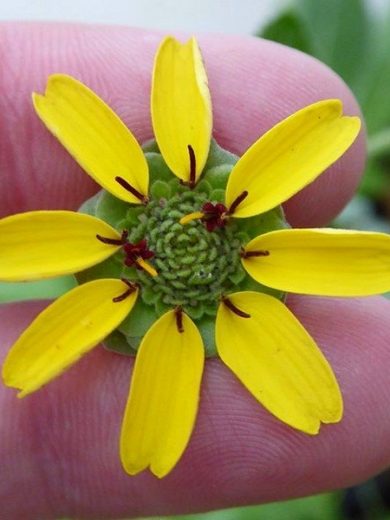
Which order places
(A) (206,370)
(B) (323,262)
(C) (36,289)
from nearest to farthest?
(B) (323,262), (A) (206,370), (C) (36,289)

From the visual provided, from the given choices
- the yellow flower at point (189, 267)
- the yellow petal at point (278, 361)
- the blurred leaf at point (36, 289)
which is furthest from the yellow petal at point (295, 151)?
the blurred leaf at point (36, 289)

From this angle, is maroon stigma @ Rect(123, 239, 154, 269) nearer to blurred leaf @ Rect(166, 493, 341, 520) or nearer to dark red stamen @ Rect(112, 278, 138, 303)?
dark red stamen @ Rect(112, 278, 138, 303)

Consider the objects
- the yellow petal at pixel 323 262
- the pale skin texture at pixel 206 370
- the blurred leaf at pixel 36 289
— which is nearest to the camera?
the yellow petal at pixel 323 262

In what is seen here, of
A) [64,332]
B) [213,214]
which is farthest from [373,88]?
[64,332]

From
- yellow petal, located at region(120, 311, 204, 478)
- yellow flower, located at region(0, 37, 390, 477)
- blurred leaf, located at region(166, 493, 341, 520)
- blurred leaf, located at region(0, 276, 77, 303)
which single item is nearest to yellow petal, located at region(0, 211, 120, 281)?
yellow flower, located at region(0, 37, 390, 477)

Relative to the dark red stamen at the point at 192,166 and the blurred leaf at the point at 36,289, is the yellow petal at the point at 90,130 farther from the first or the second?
the blurred leaf at the point at 36,289

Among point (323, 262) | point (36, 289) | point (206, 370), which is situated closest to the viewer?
point (323, 262)

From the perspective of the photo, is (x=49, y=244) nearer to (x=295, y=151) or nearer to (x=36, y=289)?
(x=295, y=151)

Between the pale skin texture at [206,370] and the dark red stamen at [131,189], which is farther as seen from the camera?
the pale skin texture at [206,370]
